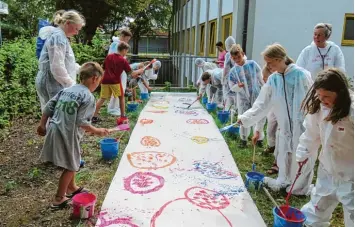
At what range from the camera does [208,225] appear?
2.61m

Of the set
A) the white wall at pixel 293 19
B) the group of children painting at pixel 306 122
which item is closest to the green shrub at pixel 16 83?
the group of children painting at pixel 306 122

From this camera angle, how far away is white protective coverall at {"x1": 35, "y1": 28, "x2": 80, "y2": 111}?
3.39 meters

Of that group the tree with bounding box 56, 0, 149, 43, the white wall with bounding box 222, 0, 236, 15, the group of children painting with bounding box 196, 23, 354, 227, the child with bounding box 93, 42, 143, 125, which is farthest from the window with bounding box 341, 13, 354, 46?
the tree with bounding box 56, 0, 149, 43

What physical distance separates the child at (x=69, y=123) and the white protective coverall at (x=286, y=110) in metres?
1.57

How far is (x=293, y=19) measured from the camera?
25.0 feet

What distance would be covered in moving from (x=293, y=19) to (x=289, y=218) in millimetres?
6213

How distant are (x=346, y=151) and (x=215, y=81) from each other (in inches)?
187

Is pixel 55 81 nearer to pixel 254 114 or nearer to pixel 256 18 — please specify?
pixel 254 114

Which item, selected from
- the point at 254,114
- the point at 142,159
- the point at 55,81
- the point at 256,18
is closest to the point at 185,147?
the point at 142,159

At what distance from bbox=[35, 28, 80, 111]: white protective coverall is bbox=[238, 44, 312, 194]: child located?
→ 2.05 m

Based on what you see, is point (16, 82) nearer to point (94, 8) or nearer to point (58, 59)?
point (58, 59)

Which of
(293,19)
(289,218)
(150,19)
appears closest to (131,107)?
(293,19)

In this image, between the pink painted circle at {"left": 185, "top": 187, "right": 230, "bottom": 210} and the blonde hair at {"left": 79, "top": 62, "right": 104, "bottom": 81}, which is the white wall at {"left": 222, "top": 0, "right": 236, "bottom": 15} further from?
the blonde hair at {"left": 79, "top": 62, "right": 104, "bottom": 81}

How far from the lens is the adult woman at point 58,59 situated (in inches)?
134
